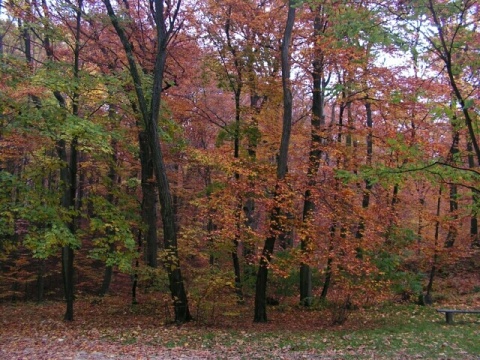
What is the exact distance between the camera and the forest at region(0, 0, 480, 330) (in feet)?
29.5

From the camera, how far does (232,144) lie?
51.6ft

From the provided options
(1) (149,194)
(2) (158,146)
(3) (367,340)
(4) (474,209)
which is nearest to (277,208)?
(2) (158,146)

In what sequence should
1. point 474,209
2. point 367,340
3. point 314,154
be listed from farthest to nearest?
point 314,154
point 367,340
point 474,209

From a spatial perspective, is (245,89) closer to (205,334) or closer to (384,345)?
(205,334)

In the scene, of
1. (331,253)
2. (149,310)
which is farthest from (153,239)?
(331,253)

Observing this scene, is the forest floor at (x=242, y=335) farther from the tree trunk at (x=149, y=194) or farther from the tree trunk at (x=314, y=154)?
the tree trunk at (x=149, y=194)

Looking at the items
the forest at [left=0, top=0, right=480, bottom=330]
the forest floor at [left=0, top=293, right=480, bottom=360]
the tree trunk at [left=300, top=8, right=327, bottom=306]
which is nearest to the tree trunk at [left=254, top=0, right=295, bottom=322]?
the forest at [left=0, top=0, right=480, bottom=330]

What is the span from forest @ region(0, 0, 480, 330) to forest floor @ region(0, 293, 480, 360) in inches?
27.6

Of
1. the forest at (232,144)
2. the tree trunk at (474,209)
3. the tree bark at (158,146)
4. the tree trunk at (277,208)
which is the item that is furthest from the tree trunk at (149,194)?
the tree trunk at (474,209)

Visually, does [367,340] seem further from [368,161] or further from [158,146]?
[158,146]

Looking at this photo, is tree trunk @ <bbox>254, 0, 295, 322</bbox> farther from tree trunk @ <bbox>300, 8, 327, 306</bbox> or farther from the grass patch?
the grass patch

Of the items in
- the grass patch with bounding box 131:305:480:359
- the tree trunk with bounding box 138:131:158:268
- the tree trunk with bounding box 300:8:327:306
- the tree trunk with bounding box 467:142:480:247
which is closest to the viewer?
the tree trunk with bounding box 467:142:480:247

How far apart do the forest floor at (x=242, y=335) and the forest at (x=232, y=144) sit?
701mm

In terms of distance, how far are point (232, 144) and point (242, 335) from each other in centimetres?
822
